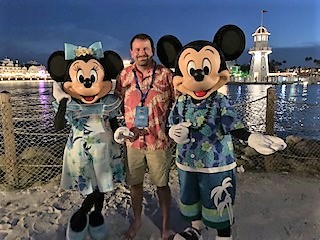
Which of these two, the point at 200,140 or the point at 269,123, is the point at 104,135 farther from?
the point at 269,123

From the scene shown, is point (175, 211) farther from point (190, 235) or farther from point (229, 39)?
point (229, 39)

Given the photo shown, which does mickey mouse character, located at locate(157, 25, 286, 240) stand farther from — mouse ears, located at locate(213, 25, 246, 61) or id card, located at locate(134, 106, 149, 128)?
id card, located at locate(134, 106, 149, 128)

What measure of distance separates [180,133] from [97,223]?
88 centimetres

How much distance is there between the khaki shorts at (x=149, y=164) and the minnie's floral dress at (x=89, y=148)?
0.13 metres

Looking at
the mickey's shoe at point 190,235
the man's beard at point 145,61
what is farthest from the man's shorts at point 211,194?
the man's beard at point 145,61

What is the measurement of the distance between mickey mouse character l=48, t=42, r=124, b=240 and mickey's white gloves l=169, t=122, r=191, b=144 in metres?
0.46

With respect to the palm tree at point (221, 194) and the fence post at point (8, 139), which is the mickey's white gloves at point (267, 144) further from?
the fence post at point (8, 139)

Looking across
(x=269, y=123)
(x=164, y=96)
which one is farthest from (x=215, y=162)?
(x=269, y=123)

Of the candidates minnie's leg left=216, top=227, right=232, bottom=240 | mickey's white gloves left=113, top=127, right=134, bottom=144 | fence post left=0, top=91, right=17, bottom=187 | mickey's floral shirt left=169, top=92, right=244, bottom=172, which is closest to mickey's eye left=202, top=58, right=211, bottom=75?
mickey's floral shirt left=169, top=92, right=244, bottom=172

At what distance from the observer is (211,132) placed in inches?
76.1

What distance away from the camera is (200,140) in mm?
1949

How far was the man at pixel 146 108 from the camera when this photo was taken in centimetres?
211

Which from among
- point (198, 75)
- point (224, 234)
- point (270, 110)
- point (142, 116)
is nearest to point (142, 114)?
point (142, 116)

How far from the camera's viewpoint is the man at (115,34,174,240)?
6.91 ft
